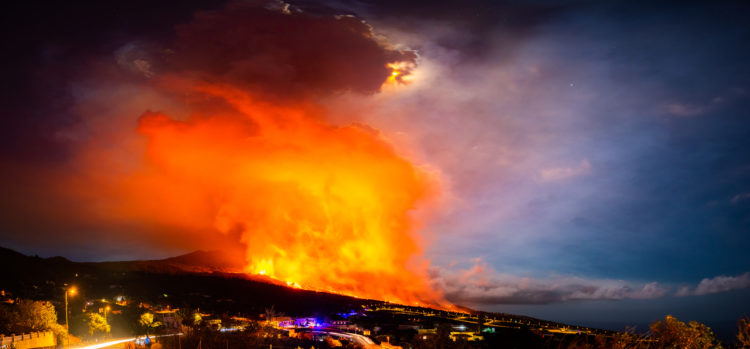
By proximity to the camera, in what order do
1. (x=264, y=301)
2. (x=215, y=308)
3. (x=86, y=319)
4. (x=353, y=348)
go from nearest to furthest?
(x=353, y=348) → (x=86, y=319) → (x=215, y=308) → (x=264, y=301)

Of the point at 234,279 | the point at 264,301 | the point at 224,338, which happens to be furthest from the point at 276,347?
Result: the point at 234,279

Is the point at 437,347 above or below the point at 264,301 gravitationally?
above

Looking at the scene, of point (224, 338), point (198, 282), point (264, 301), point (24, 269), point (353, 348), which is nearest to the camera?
point (224, 338)

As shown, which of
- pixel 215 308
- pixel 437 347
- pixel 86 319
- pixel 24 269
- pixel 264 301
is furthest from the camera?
pixel 264 301

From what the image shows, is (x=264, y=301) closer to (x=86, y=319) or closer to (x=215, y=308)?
(x=215, y=308)

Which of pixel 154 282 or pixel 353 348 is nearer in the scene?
pixel 353 348

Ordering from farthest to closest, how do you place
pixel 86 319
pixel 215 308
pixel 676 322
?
pixel 215 308
pixel 86 319
pixel 676 322

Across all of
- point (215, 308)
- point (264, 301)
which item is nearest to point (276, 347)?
point (215, 308)

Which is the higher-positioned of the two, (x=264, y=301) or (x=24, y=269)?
(x=24, y=269)

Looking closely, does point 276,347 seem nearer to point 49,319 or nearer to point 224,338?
point 224,338
